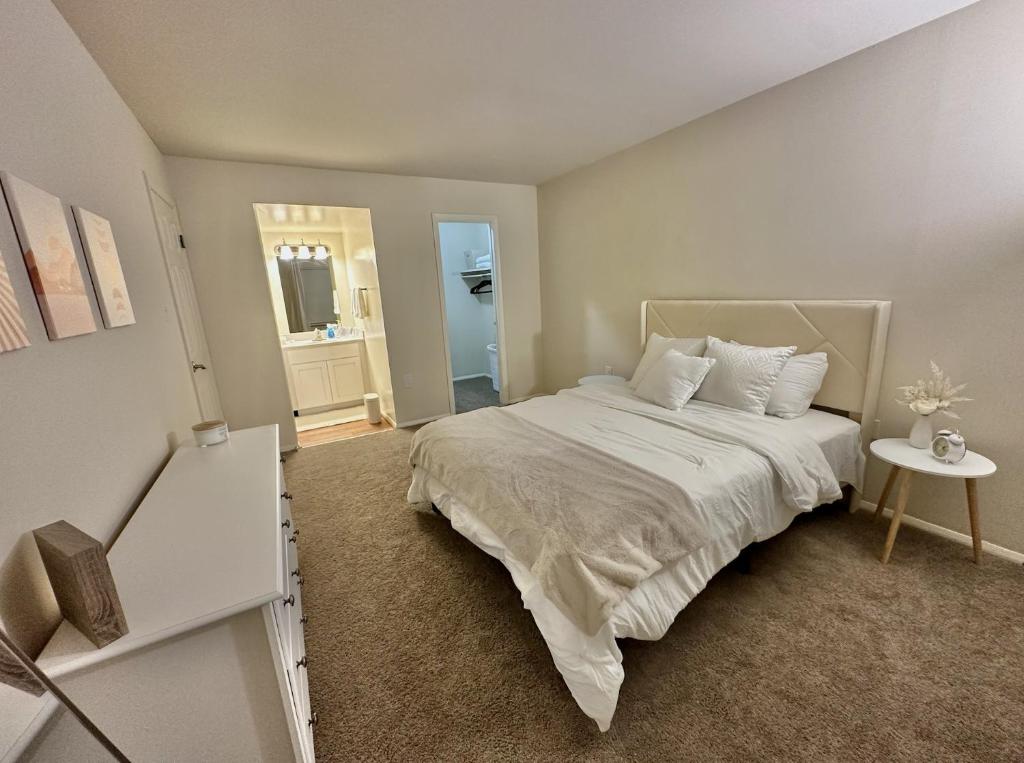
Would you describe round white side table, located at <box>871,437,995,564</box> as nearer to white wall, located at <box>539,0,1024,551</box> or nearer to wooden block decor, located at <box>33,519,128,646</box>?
white wall, located at <box>539,0,1024,551</box>

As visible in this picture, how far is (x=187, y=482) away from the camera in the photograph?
1.53 metres

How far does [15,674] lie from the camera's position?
0.61 m

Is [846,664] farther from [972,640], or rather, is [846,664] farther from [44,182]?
[44,182]

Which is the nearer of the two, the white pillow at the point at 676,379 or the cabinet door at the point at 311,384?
the white pillow at the point at 676,379

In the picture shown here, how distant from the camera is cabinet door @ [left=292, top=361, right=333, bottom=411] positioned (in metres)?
4.74

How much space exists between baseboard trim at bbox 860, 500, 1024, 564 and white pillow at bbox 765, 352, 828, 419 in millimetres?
722

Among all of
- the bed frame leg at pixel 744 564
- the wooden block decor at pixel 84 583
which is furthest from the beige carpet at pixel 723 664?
the wooden block decor at pixel 84 583

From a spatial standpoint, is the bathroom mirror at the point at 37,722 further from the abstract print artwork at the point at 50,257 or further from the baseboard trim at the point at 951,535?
the baseboard trim at the point at 951,535

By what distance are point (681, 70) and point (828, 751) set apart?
2969 millimetres

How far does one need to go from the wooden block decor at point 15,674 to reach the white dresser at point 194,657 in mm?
27

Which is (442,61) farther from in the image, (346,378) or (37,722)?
(346,378)

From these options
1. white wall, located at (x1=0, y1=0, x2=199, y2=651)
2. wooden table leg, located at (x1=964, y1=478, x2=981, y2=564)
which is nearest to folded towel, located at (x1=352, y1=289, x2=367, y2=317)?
white wall, located at (x1=0, y1=0, x2=199, y2=651)

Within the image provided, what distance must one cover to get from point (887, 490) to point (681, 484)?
1.45 metres

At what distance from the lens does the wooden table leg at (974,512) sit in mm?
1861
